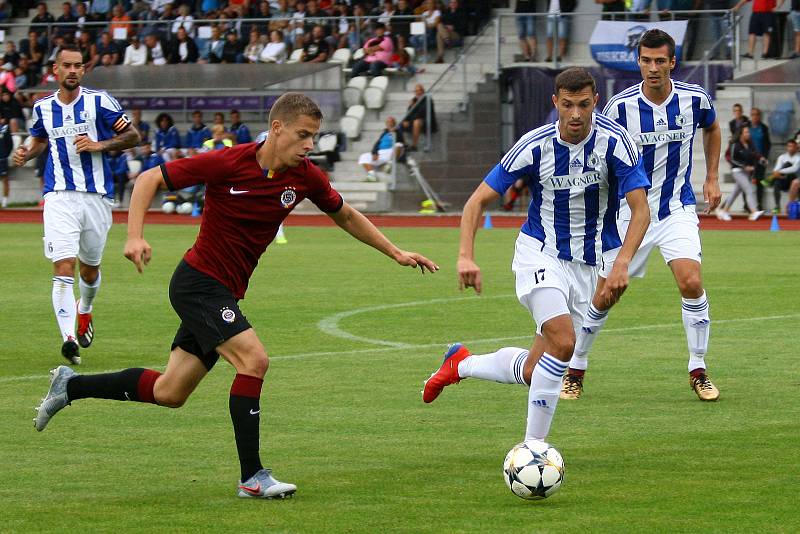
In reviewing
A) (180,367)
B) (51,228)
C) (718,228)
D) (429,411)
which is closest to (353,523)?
(180,367)

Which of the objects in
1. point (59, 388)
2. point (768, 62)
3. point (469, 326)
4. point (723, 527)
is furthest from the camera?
point (768, 62)

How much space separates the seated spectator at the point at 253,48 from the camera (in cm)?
3522

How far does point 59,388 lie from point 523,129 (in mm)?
25812

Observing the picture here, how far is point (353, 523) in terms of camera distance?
6059 mm

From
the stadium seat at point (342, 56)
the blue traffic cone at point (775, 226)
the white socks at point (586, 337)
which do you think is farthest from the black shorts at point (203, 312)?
the stadium seat at point (342, 56)

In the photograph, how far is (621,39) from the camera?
30.5m

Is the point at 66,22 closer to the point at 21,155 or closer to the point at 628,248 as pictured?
the point at 21,155

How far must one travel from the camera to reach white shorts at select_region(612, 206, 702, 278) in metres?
9.56

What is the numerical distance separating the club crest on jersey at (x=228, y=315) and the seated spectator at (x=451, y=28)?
2805 cm

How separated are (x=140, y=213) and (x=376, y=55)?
28.2 metres

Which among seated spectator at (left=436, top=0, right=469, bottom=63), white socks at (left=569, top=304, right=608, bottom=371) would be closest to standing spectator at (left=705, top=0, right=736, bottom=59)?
seated spectator at (left=436, top=0, right=469, bottom=63)

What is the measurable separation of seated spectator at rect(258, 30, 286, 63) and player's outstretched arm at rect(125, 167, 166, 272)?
92.9 ft

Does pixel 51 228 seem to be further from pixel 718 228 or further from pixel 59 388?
pixel 718 228

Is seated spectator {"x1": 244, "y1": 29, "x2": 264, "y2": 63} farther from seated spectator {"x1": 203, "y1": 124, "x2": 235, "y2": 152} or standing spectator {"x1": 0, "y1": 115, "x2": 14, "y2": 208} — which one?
seated spectator {"x1": 203, "y1": 124, "x2": 235, "y2": 152}
